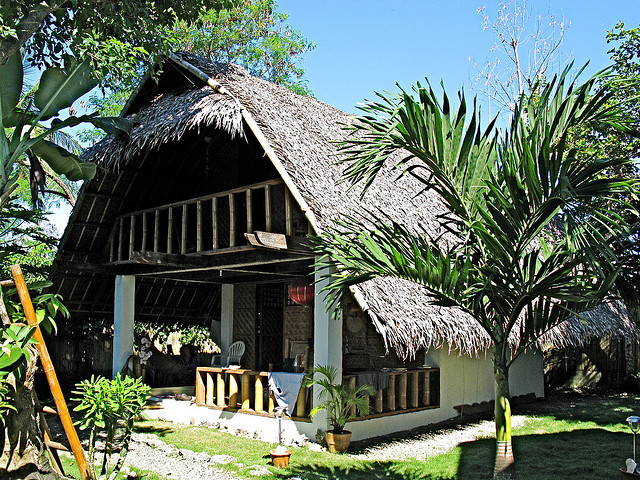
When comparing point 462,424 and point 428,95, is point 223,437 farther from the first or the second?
point 428,95

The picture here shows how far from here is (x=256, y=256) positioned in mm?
7496

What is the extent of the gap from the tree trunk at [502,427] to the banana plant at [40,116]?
4.27m

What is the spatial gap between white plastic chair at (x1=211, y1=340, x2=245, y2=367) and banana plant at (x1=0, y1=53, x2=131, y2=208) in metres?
4.50

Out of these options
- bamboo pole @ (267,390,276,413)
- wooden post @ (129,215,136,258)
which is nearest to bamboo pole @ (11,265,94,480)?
bamboo pole @ (267,390,276,413)

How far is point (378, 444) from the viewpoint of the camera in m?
6.83

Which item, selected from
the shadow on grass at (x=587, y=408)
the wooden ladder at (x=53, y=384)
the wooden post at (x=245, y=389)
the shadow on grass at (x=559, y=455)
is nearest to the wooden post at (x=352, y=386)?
the shadow on grass at (x=559, y=455)

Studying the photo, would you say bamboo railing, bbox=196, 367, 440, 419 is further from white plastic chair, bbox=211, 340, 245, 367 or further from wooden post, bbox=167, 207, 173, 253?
wooden post, bbox=167, 207, 173, 253

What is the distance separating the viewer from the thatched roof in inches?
252

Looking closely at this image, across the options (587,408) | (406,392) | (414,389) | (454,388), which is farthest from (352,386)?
(587,408)

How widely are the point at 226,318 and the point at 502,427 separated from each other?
7264mm

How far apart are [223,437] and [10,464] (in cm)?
361

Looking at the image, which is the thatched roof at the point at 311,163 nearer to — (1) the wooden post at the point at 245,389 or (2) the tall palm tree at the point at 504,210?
(2) the tall palm tree at the point at 504,210

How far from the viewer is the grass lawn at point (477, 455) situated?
5547 mm

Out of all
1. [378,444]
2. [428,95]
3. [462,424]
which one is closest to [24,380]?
[428,95]
